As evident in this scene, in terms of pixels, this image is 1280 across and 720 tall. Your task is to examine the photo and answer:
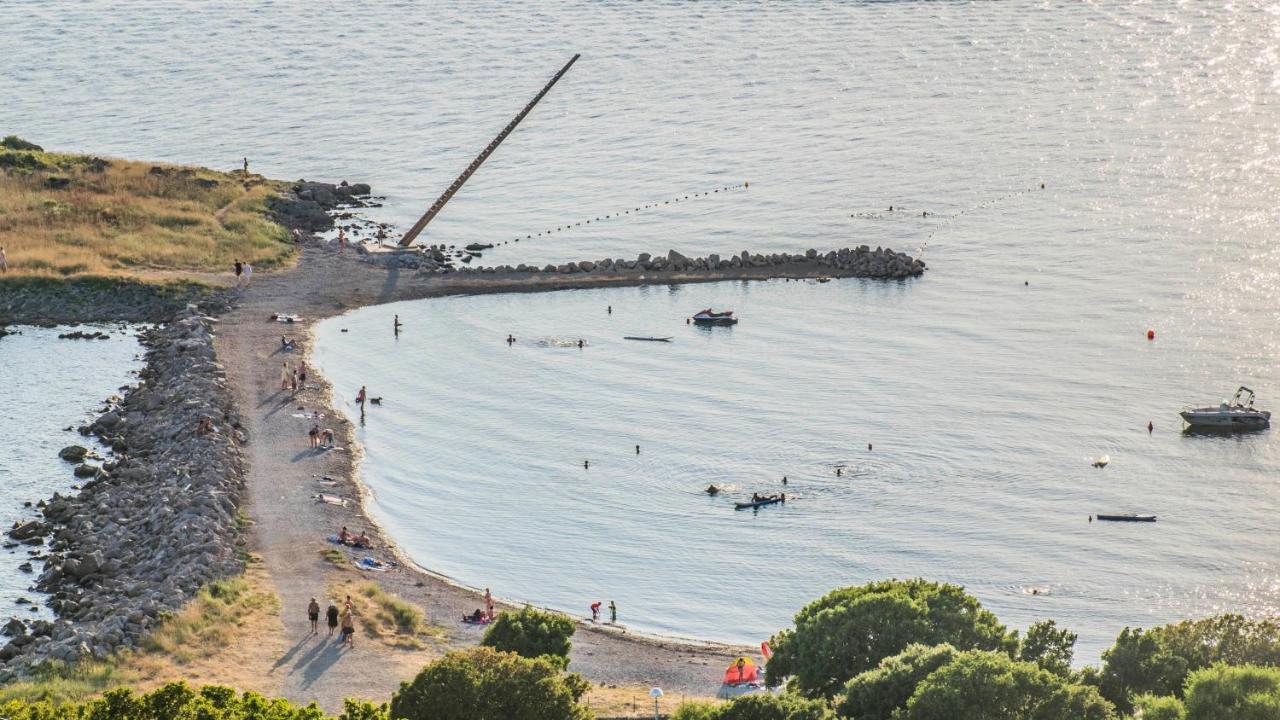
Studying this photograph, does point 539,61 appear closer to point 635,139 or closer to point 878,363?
point 635,139

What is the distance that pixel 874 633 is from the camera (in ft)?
164

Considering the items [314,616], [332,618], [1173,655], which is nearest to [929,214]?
[332,618]

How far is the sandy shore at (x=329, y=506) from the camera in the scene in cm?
5672

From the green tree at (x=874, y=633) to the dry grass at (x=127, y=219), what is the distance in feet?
219

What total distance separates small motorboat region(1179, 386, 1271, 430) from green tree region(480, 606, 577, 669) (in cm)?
4568

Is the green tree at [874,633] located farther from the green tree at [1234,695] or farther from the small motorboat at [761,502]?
the small motorboat at [761,502]

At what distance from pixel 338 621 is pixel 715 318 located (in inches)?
1934

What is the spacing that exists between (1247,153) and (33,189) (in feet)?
322

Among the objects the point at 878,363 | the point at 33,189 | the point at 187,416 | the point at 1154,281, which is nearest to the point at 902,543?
the point at 878,363

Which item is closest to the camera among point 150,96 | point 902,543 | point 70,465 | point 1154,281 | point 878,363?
point 902,543

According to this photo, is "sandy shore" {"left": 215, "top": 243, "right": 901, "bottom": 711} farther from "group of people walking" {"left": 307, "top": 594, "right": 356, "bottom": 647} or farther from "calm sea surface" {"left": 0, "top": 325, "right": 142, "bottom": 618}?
"calm sea surface" {"left": 0, "top": 325, "right": 142, "bottom": 618}

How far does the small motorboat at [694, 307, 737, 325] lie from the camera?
104 metres

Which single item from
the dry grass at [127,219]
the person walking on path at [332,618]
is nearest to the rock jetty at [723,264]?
the dry grass at [127,219]

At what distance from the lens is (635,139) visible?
157 meters
